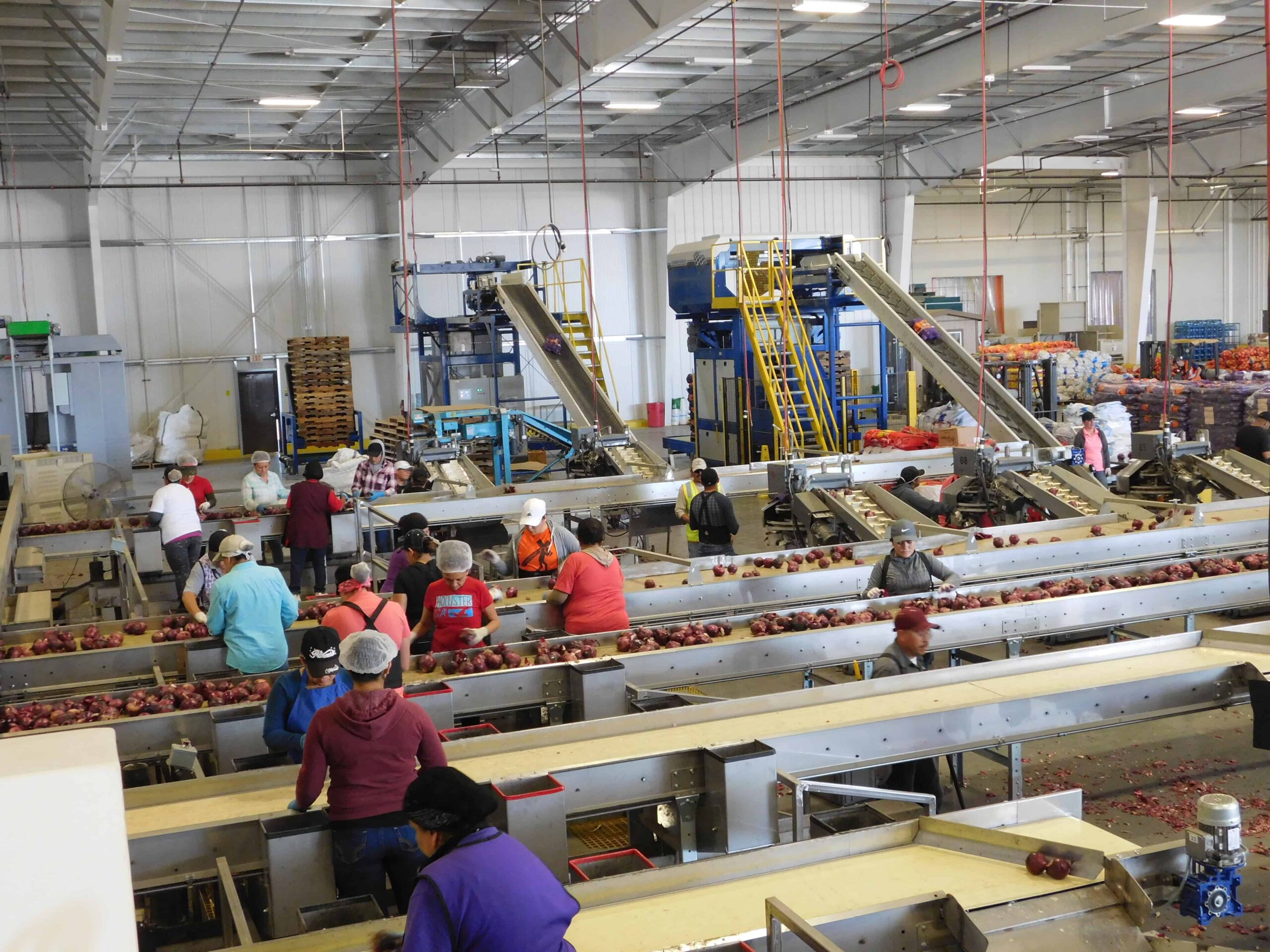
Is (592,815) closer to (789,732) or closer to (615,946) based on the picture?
(789,732)

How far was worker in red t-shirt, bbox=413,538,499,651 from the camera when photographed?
636 centimetres

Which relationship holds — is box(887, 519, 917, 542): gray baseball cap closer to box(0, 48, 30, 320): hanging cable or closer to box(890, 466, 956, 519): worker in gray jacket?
box(890, 466, 956, 519): worker in gray jacket

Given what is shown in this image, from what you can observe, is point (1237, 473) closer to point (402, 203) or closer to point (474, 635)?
point (474, 635)

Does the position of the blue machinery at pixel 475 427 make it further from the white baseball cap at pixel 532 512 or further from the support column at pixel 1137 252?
the support column at pixel 1137 252

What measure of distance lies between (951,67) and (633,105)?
5097mm

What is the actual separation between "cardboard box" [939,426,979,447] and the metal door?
13.1m

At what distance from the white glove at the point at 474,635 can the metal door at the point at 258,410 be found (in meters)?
17.4

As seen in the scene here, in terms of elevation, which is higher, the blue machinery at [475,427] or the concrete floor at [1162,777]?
the blue machinery at [475,427]

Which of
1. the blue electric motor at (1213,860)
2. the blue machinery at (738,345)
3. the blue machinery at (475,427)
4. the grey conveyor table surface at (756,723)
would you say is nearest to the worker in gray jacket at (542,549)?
the grey conveyor table surface at (756,723)

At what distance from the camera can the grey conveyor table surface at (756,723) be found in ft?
14.2

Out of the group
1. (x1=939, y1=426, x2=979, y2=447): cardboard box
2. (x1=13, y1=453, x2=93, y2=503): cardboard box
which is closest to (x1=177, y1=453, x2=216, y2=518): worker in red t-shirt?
(x1=13, y1=453, x2=93, y2=503): cardboard box

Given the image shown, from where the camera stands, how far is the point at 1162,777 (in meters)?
6.64

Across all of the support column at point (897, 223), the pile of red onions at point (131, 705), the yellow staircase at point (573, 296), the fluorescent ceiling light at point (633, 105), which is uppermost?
the fluorescent ceiling light at point (633, 105)

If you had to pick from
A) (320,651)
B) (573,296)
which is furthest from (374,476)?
(573,296)
